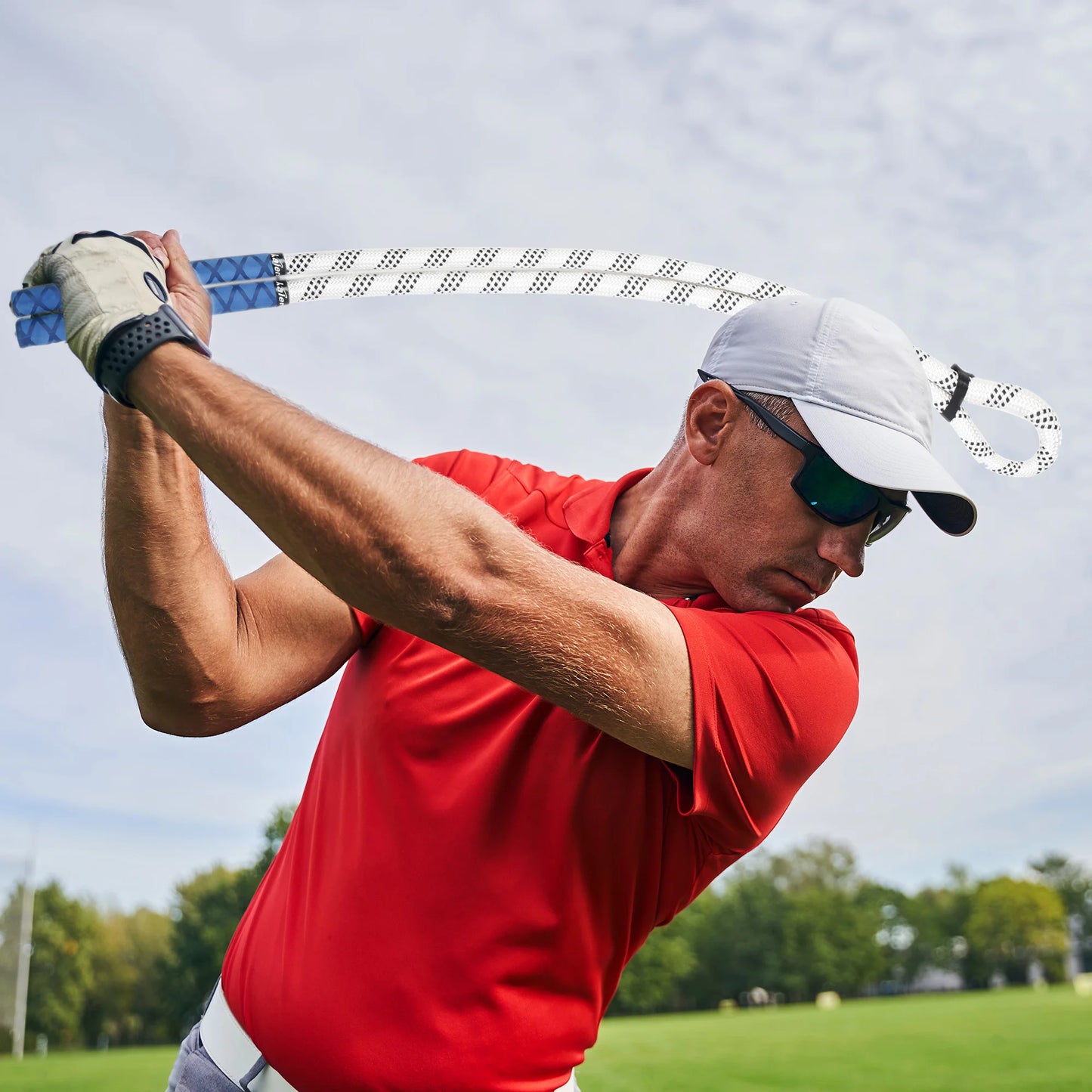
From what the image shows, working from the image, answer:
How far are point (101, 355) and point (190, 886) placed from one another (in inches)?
3017

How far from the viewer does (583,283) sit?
3.57 metres

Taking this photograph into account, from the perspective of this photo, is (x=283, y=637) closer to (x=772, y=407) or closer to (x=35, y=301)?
(x=35, y=301)

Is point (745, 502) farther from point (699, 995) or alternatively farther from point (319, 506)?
point (699, 995)

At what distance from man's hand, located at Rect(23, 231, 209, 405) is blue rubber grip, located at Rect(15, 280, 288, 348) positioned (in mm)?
181

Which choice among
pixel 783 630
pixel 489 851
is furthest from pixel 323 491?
pixel 783 630

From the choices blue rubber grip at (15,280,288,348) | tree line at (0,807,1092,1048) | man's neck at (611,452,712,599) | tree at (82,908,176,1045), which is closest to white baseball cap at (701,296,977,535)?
man's neck at (611,452,712,599)

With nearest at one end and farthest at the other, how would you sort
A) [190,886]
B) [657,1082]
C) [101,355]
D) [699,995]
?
[101,355], [657,1082], [190,886], [699,995]

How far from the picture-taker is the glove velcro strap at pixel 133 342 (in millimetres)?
1923

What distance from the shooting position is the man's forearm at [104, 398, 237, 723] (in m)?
2.37

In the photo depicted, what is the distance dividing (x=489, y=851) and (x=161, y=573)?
39.4 inches

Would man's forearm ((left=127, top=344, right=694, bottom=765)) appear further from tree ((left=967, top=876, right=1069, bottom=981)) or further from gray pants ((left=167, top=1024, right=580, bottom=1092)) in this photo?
tree ((left=967, top=876, right=1069, bottom=981))

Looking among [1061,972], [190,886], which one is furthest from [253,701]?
[1061,972]

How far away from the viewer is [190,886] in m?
71.8

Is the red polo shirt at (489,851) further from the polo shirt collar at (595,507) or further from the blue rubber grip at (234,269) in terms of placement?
the blue rubber grip at (234,269)
